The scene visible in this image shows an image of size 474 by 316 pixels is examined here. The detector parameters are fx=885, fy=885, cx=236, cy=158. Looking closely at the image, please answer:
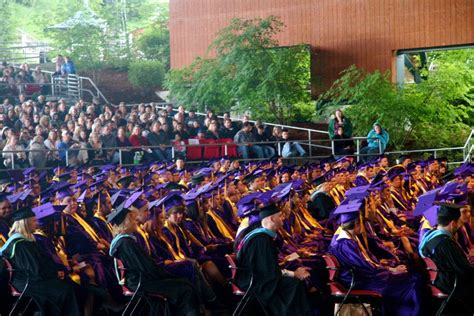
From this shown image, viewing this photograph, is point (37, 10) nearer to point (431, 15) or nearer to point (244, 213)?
point (431, 15)

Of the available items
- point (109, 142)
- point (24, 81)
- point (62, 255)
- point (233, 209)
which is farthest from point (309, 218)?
point (24, 81)

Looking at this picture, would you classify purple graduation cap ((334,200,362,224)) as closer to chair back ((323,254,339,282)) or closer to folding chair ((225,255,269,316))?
chair back ((323,254,339,282))

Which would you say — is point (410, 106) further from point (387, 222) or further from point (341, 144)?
point (387, 222)

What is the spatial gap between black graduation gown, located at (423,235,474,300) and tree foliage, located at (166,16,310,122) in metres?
16.3

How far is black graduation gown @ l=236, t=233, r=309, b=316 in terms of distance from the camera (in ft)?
27.6

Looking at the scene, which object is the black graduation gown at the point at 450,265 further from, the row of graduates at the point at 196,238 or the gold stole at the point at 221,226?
the gold stole at the point at 221,226

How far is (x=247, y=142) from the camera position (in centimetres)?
1959

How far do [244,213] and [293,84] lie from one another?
51.9 ft

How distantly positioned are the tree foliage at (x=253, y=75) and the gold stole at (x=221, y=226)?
13.5 meters

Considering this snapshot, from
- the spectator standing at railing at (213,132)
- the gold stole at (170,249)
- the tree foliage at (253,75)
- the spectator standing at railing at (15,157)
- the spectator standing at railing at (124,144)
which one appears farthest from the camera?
the tree foliage at (253,75)

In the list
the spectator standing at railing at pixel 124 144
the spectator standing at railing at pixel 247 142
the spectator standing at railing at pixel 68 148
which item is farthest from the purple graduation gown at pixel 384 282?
the spectator standing at railing at pixel 247 142

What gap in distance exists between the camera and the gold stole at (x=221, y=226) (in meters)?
11.0

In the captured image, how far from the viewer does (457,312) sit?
930 cm

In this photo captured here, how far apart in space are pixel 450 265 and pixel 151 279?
281 cm
